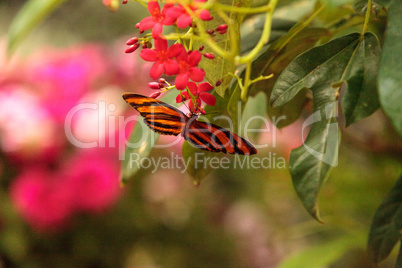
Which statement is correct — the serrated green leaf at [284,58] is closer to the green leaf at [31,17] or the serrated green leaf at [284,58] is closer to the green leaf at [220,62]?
the green leaf at [220,62]

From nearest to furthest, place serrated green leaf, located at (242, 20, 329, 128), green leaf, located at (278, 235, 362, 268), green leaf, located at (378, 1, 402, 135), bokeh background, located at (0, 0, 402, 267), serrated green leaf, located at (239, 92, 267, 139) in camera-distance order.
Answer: green leaf, located at (378, 1, 402, 135) → serrated green leaf, located at (242, 20, 329, 128) → serrated green leaf, located at (239, 92, 267, 139) → green leaf, located at (278, 235, 362, 268) → bokeh background, located at (0, 0, 402, 267)

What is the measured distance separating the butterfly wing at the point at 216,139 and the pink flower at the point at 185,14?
9cm

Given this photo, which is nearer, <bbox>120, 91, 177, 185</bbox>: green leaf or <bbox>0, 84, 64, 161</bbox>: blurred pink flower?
<bbox>120, 91, 177, 185</bbox>: green leaf

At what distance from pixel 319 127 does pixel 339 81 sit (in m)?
0.04

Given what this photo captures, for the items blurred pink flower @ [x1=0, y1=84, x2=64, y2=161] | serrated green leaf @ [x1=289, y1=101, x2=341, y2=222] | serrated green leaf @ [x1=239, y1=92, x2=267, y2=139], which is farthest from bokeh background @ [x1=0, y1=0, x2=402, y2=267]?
serrated green leaf @ [x1=289, y1=101, x2=341, y2=222]

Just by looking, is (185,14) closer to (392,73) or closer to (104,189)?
(392,73)

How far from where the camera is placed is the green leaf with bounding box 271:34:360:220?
13.5 inches

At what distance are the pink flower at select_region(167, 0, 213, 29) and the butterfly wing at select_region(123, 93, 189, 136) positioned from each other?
8 cm

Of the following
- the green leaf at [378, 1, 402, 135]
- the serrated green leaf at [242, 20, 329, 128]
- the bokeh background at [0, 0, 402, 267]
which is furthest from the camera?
the bokeh background at [0, 0, 402, 267]

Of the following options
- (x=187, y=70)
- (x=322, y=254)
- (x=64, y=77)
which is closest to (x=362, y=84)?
(x=187, y=70)

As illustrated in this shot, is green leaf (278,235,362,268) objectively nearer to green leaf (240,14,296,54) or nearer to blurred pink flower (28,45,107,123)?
green leaf (240,14,296,54)

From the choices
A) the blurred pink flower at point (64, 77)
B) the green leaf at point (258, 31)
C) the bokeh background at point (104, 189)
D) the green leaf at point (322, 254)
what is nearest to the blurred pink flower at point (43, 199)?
the bokeh background at point (104, 189)

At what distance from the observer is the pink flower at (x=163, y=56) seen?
1.05 feet

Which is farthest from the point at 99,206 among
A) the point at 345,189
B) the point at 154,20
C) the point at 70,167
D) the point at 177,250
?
the point at 154,20
